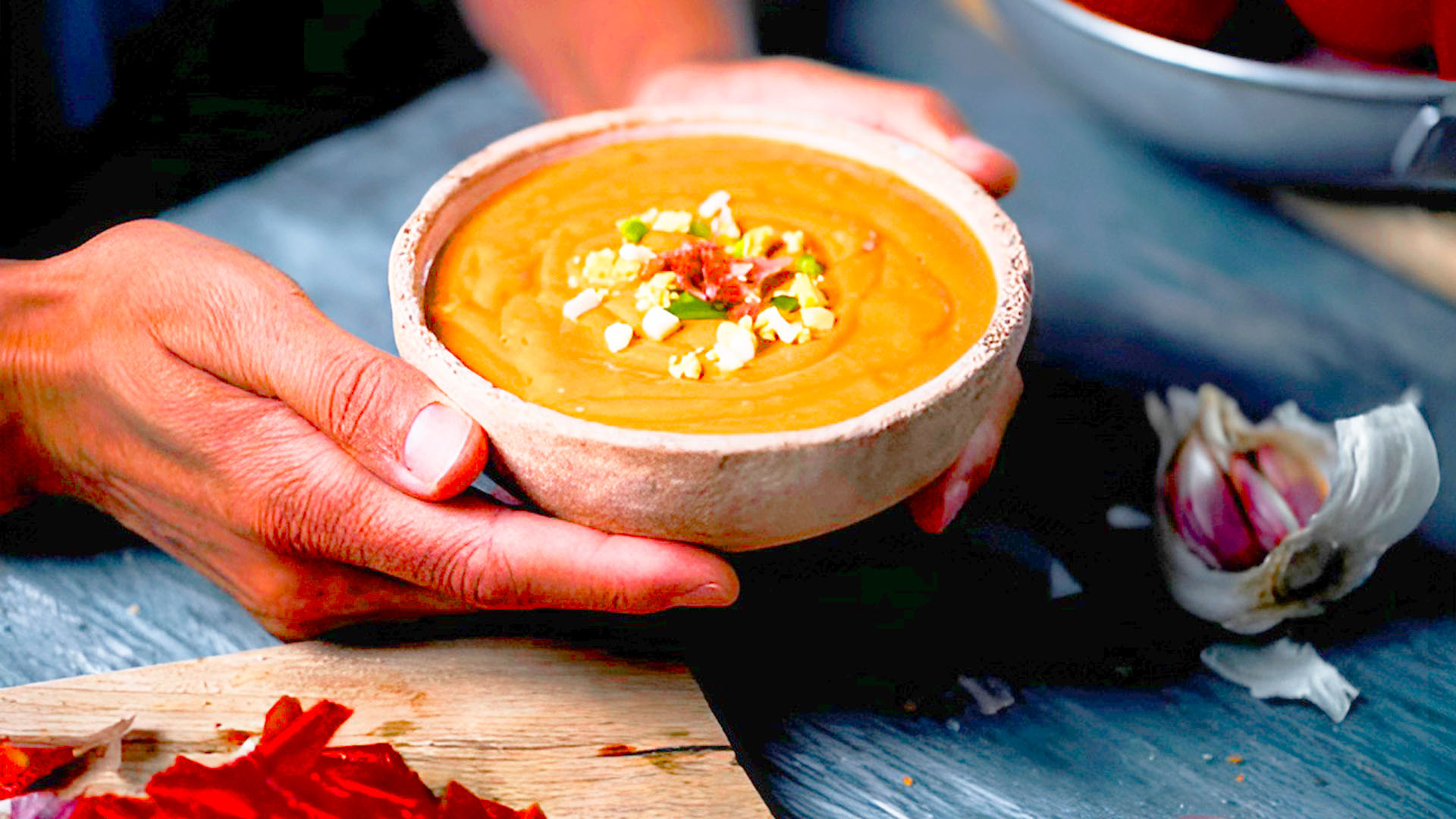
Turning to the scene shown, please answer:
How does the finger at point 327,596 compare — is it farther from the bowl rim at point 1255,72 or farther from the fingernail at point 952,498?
the bowl rim at point 1255,72

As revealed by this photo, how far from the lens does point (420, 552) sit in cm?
116

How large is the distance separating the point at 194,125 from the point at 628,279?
Result: 1.01 m

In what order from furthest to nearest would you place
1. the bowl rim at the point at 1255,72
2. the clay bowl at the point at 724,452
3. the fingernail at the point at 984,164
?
the fingernail at the point at 984,164 → the bowl rim at the point at 1255,72 → the clay bowl at the point at 724,452

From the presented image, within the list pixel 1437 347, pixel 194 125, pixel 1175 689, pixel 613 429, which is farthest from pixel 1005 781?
pixel 194 125

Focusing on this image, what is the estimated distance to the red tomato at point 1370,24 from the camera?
136 centimetres

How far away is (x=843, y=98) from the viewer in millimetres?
1597

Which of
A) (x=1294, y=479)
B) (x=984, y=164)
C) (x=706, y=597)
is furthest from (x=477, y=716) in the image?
(x=1294, y=479)

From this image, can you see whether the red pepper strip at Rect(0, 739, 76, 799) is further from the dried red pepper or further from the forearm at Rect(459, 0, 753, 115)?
the forearm at Rect(459, 0, 753, 115)

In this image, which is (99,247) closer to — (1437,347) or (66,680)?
(66,680)

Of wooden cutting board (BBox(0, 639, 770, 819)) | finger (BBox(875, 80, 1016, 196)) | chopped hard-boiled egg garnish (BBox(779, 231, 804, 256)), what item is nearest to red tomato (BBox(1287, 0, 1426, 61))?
finger (BBox(875, 80, 1016, 196))

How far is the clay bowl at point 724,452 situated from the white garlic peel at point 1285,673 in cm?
46

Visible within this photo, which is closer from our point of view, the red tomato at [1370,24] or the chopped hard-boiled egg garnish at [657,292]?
the chopped hard-boiled egg garnish at [657,292]

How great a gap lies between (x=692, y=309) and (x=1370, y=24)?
2.96ft

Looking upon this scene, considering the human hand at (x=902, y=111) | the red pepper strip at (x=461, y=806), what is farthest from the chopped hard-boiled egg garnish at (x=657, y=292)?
the red pepper strip at (x=461, y=806)
